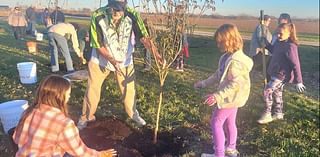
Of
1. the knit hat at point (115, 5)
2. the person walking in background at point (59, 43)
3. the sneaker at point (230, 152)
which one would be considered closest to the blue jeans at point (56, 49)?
the person walking in background at point (59, 43)

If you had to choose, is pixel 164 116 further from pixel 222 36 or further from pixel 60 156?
pixel 60 156

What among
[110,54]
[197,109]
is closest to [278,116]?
[197,109]

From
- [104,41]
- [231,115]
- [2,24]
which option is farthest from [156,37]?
[2,24]

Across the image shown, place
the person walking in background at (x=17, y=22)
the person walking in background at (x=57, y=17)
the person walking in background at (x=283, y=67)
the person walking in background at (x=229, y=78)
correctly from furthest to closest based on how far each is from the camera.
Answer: the person walking in background at (x=17, y=22)
the person walking in background at (x=57, y=17)
the person walking in background at (x=283, y=67)
the person walking in background at (x=229, y=78)

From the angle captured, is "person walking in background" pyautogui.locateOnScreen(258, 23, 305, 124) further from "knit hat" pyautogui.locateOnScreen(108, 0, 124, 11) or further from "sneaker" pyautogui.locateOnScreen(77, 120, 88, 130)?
"sneaker" pyautogui.locateOnScreen(77, 120, 88, 130)

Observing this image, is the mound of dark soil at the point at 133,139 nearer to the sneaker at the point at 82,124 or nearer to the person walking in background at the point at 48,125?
the sneaker at the point at 82,124

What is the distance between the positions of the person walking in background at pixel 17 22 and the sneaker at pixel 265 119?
524 inches

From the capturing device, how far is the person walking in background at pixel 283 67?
5.25 m

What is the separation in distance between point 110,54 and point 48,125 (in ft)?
6.12

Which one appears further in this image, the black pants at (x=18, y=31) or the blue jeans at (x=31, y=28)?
the blue jeans at (x=31, y=28)

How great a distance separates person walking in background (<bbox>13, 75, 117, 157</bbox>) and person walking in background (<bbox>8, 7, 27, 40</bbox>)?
570 inches

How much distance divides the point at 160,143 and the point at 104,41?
1.35 m

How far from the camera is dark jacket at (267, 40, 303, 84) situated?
5250mm

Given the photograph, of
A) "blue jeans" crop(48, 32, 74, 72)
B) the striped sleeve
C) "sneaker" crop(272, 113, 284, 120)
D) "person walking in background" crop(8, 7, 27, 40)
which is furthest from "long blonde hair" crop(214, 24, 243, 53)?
"person walking in background" crop(8, 7, 27, 40)
